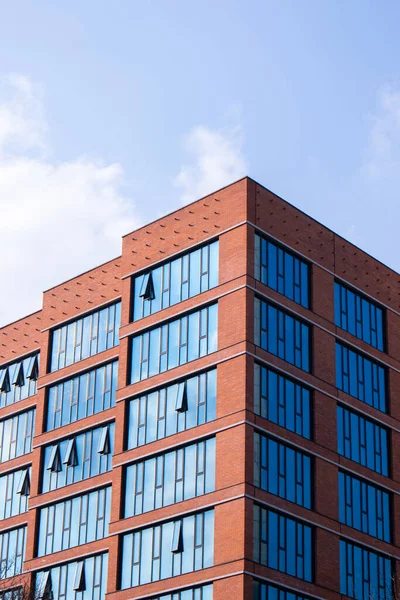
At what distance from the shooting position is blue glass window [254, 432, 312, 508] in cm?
6078

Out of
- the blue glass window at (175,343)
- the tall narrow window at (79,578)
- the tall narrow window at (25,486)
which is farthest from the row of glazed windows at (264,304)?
the tall narrow window at (79,578)

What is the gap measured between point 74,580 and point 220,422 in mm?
12435

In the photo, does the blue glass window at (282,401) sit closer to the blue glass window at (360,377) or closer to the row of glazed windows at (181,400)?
the row of glazed windows at (181,400)

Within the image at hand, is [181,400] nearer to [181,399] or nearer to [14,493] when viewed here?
[181,399]

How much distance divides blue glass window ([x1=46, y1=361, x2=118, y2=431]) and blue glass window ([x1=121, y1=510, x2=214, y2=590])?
8.70 m

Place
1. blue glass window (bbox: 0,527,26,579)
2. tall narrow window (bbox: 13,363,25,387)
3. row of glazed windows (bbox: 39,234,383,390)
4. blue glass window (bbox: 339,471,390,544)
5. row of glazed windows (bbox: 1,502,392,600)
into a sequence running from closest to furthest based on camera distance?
row of glazed windows (bbox: 1,502,392,600), row of glazed windows (bbox: 39,234,383,390), blue glass window (bbox: 339,471,390,544), blue glass window (bbox: 0,527,26,579), tall narrow window (bbox: 13,363,25,387)

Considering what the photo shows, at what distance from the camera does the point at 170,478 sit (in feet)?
207

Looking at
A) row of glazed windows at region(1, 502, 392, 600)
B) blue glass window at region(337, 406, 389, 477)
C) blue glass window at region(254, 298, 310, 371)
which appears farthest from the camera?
blue glass window at region(337, 406, 389, 477)

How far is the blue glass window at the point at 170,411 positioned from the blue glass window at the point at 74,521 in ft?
12.8

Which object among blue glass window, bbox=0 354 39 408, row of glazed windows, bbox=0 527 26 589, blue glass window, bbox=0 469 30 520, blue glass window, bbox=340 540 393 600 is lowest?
blue glass window, bbox=340 540 393 600

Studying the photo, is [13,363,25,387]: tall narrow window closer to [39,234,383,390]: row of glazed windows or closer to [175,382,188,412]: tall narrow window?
[39,234,383,390]: row of glazed windows

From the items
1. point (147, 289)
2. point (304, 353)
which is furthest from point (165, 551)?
point (147, 289)

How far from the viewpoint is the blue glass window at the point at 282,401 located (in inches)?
2443

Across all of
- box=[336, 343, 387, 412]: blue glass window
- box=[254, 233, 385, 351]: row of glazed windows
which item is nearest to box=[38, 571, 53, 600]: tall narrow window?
box=[336, 343, 387, 412]: blue glass window
